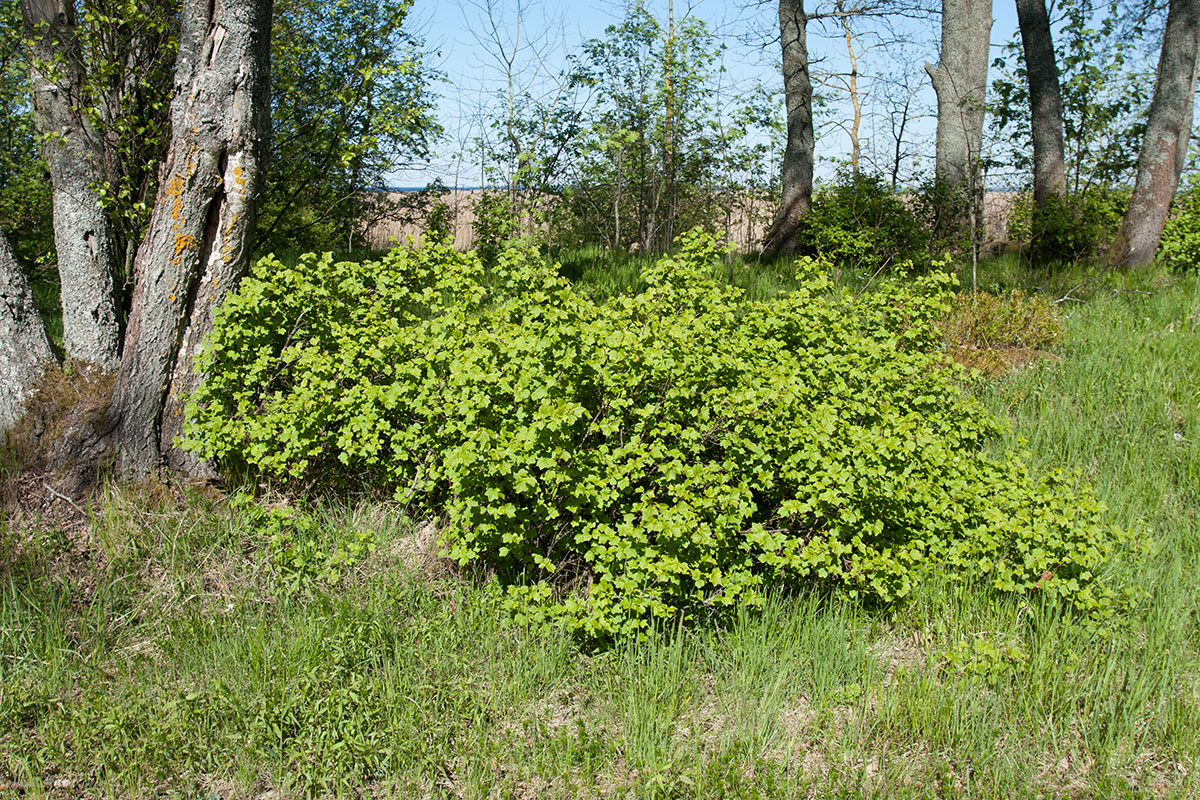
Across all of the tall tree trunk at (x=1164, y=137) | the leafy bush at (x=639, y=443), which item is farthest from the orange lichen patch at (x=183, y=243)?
the tall tree trunk at (x=1164, y=137)

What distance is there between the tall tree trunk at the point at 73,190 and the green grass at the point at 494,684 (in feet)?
3.37

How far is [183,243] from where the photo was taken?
455cm

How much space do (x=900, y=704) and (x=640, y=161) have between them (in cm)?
747

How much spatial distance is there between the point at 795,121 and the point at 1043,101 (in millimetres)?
3042

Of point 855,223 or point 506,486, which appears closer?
point 506,486

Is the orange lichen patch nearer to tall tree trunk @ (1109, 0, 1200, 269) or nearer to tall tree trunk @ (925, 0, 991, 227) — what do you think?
tall tree trunk @ (925, 0, 991, 227)

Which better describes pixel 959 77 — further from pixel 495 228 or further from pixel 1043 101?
pixel 495 228

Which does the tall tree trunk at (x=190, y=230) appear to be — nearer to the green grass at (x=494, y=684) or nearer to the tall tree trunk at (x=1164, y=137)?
the green grass at (x=494, y=684)

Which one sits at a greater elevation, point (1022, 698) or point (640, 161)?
point (640, 161)

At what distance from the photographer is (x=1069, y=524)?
3648 millimetres

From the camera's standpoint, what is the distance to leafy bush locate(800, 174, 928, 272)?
8.59 m

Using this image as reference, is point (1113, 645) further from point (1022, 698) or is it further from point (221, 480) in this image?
point (221, 480)

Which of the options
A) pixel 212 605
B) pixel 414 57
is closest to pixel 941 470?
pixel 212 605

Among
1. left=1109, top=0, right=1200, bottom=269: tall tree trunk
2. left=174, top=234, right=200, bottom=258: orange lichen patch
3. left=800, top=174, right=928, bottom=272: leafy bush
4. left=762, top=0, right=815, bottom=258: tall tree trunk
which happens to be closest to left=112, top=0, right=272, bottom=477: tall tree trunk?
left=174, top=234, right=200, bottom=258: orange lichen patch
